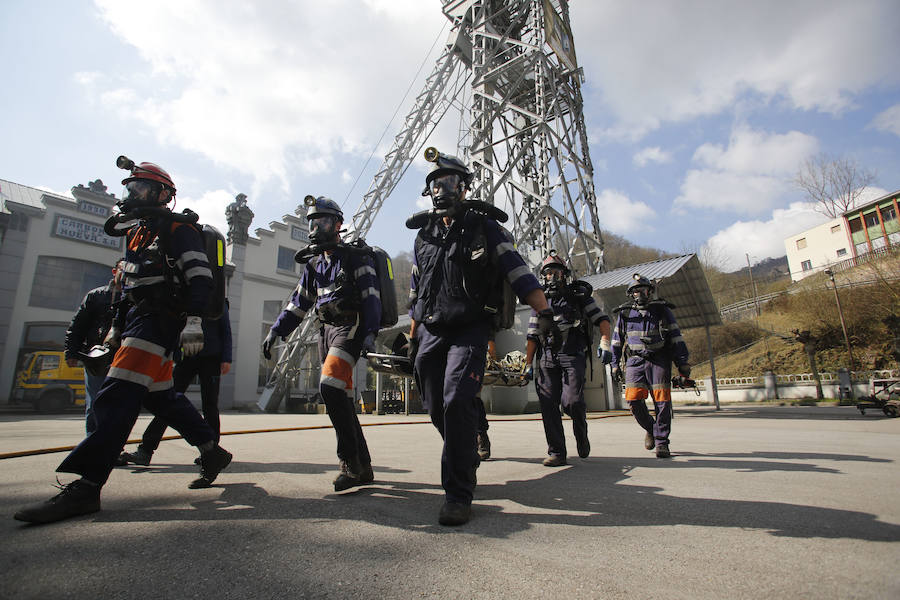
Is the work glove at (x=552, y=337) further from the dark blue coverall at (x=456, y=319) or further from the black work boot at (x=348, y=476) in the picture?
the black work boot at (x=348, y=476)

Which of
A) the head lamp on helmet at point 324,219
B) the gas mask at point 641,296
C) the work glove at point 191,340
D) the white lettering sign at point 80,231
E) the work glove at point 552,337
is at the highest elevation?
the white lettering sign at point 80,231

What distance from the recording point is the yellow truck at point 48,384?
15.5m

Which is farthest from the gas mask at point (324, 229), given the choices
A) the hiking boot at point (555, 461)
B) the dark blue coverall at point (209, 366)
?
the hiking boot at point (555, 461)

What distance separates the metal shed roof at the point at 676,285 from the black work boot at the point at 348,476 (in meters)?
10.4

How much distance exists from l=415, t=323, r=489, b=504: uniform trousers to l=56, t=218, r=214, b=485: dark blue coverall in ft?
4.65

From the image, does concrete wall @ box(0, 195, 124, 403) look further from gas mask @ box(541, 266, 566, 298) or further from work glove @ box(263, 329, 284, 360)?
gas mask @ box(541, 266, 566, 298)

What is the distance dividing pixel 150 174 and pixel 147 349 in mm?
1246

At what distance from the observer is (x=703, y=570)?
1.38 m

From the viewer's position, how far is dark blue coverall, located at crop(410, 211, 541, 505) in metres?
2.27

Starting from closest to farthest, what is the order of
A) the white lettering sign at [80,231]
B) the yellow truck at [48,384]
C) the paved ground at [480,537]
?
the paved ground at [480,537] → the yellow truck at [48,384] → the white lettering sign at [80,231]

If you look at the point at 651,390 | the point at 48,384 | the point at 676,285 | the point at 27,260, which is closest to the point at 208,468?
the point at 651,390

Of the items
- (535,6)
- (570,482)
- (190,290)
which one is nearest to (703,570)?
(570,482)

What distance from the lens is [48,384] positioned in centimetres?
1560

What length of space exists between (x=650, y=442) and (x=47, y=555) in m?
4.75
